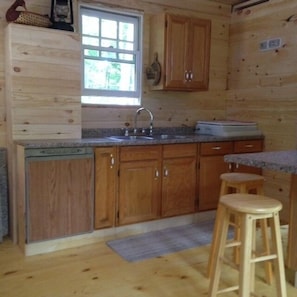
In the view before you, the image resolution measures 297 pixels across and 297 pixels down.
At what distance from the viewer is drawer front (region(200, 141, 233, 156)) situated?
3.58 meters

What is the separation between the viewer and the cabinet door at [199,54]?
3.76m

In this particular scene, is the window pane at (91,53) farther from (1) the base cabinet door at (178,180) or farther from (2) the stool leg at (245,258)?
(2) the stool leg at (245,258)

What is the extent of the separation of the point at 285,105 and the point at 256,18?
1133 mm

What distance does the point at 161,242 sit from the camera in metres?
3.07

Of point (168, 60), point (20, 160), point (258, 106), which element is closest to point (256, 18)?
point (258, 106)

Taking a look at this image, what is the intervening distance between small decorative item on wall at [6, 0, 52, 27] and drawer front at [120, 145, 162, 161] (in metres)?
1.30

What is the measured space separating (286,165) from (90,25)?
8.36ft

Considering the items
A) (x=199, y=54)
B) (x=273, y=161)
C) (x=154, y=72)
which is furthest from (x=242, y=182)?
(x=199, y=54)

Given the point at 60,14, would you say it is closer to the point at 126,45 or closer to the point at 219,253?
the point at 126,45

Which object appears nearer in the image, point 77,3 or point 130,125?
point 77,3

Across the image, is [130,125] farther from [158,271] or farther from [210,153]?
[158,271]

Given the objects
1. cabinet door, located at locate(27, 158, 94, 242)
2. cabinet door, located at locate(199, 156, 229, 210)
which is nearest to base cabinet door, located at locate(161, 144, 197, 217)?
cabinet door, located at locate(199, 156, 229, 210)

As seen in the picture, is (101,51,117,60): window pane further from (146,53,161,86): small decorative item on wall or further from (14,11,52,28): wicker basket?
(14,11,52,28): wicker basket

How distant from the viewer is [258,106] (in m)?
4.07
